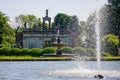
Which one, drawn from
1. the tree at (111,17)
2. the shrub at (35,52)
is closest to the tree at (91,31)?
the tree at (111,17)

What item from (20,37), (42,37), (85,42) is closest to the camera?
(85,42)

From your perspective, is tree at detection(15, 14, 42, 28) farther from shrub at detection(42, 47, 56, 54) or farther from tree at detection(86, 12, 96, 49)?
shrub at detection(42, 47, 56, 54)

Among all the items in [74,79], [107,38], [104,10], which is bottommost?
[74,79]

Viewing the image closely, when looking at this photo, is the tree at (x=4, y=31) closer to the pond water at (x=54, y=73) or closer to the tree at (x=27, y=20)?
the pond water at (x=54, y=73)

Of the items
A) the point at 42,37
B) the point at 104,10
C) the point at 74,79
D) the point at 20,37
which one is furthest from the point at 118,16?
the point at 74,79

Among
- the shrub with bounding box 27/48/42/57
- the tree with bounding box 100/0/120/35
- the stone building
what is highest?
the tree with bounding box 100/0/120/35

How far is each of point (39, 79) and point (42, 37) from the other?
241 ft

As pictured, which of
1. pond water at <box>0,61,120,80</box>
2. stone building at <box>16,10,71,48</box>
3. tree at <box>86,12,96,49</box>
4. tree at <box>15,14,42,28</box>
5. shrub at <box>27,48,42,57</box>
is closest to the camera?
pond water at <box>0,61,120,80</box>

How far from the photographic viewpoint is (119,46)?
65.8 m

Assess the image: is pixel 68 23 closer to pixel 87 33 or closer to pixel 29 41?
pixel 29 41

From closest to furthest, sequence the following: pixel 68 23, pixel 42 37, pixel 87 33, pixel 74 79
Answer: pixel 74 79 < pixel 87 33 < pixel 42 37 < pixel 68 23

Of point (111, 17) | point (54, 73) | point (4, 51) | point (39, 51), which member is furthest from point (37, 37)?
point (54, 73)

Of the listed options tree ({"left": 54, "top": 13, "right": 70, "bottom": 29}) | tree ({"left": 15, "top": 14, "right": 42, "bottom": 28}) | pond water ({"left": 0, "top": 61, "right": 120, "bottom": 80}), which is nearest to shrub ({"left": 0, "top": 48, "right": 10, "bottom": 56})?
pond water ({"left": 0, "top": 61, "right": 120, "bottom": 80})

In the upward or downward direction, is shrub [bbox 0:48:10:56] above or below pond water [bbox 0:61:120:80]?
above
